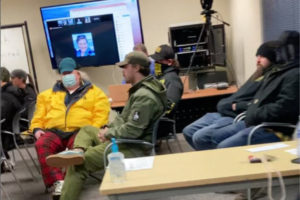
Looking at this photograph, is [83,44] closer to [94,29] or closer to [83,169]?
[94,29]

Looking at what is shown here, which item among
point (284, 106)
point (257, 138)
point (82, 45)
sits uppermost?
point (82, 45)

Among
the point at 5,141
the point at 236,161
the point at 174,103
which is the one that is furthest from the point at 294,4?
the point at 5,141

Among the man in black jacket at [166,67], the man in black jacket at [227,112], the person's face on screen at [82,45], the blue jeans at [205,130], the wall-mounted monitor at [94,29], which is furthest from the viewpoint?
the person's face on screen at [82,45]

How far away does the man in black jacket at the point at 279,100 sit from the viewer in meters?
2.07

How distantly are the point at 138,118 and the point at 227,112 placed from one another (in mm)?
1037

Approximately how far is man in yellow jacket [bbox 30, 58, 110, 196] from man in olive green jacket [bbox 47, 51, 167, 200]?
45 cm

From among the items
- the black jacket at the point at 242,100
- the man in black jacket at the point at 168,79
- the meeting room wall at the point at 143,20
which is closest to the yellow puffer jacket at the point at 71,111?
the man in black jacket at the point at 168,79

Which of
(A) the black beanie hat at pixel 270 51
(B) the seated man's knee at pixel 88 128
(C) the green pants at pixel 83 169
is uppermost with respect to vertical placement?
(A) the black beanie hat at pixel 270 51

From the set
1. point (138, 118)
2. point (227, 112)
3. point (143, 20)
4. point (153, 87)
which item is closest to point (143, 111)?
point (138, 118)

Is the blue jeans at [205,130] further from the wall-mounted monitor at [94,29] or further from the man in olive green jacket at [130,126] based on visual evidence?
the wall-mounted monitor at [94,29]

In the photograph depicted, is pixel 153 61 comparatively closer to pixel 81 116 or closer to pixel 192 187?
pixel 81 116

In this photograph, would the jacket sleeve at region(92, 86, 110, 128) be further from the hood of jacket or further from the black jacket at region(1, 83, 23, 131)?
the black jacket at region(1, 83, 23, 131)

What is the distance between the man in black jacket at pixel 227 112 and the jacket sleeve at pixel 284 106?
436mm

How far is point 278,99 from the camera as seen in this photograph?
219 centimetres
